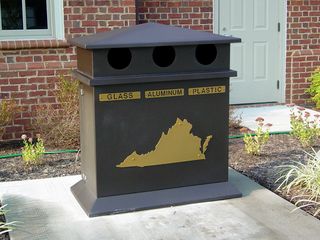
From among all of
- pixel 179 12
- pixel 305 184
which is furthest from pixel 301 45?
pixel 305 184

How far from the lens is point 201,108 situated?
477 centimetres

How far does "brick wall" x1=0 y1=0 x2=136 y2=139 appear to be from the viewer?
731cm

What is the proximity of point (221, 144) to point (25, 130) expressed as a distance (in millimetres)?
3322

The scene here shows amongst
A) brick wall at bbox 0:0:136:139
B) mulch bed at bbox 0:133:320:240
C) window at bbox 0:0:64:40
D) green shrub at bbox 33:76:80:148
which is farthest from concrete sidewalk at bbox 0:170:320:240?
window at bbox 0:0:64:40

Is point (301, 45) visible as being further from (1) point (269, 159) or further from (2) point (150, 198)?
(2) point (150, 198)

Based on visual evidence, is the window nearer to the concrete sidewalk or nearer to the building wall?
the building wall

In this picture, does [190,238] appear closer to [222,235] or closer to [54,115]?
[222,235]

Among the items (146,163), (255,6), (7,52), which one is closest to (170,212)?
(146,163)

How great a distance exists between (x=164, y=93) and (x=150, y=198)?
0.83m

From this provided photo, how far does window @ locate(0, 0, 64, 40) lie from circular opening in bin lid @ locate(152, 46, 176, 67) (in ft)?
9.55

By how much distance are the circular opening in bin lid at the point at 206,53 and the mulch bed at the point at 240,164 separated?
1.26 metres

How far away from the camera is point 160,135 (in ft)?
15.3

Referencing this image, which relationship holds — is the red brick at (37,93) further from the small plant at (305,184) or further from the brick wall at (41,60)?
the small plant at (305,184)

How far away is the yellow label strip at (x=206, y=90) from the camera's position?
471 cm
